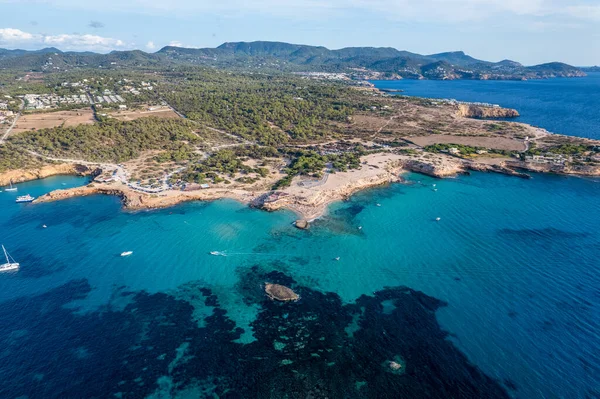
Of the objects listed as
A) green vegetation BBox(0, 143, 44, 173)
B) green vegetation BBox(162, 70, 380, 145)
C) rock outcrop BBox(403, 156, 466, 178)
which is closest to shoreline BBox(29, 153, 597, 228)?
rock outcrop BBox(403, 156, 466, 178)

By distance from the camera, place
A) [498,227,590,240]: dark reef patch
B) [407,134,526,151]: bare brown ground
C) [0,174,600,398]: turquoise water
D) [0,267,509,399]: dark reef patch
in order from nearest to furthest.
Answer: [0,267,509,399]: dark reef patch → [0,174,600,398]: turquoise water → [498,227,590,240]: dark reef patch → [407,134,526,151]: bare brown ground

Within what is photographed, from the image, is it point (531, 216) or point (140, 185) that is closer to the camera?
point (531, 216)

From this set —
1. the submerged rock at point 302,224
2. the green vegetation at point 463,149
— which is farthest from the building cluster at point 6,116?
the green vegetation at point 463,149

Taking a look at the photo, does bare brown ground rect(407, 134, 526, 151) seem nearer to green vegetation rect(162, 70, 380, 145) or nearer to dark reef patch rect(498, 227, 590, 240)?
green vegetation rect(162, 70, 380, 145)

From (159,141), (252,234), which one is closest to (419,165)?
(252,234)

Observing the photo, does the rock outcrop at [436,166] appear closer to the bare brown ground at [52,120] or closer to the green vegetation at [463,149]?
the green vegetation at [463,149]

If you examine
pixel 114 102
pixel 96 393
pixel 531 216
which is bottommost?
pixel 96 393

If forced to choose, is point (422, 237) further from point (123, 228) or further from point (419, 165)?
point (123, 228)
